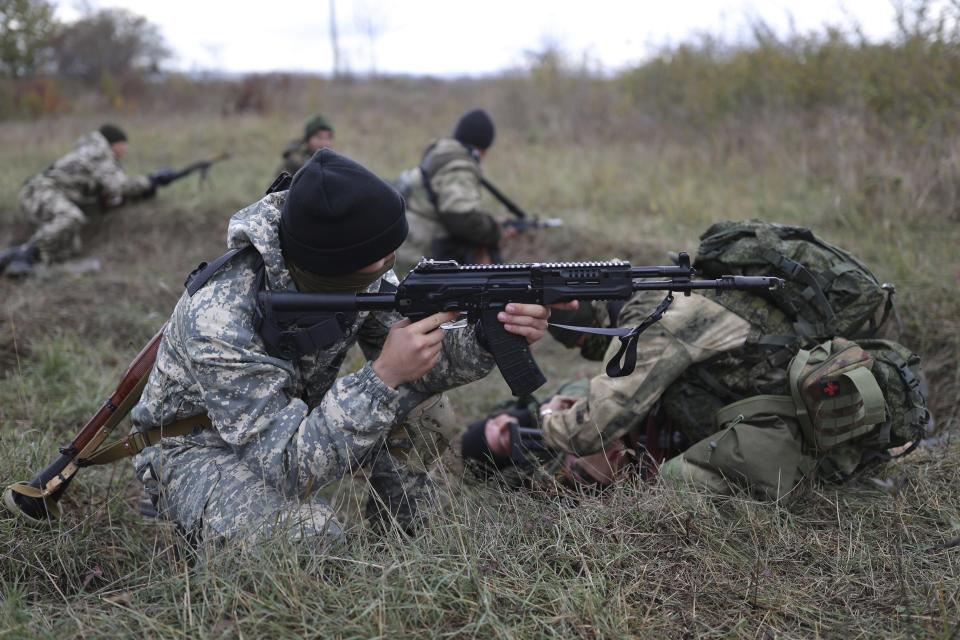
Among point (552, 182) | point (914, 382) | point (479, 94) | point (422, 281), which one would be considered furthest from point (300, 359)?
point (479, 94)

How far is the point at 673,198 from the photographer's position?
7746 millimetres

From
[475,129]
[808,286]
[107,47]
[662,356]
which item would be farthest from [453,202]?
[107,47]

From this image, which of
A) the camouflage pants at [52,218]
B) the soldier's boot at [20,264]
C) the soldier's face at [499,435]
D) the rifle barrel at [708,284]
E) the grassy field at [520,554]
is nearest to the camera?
the grassy field at [520,554]

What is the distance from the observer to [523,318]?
Answer: 8.38ft

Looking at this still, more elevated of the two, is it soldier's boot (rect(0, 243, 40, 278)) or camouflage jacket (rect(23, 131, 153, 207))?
camouflage jacket (rect(23, 131, 153, 207))

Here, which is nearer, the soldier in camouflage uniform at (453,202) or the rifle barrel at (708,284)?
the rifle barrel at (708,284)

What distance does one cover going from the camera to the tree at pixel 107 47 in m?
→ 21.2

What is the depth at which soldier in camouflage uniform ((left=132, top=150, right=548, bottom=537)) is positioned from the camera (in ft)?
7.66

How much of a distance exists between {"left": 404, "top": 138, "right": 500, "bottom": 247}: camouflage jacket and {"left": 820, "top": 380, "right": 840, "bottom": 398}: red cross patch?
12.4ft

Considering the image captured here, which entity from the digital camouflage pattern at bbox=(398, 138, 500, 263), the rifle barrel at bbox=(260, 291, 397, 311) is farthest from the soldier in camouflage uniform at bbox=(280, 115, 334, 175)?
the rifle barrel at bbox=(260, 291, 397, 311)

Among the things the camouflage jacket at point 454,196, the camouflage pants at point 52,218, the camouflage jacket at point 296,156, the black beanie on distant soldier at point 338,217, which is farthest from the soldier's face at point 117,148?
the black beanie on distant soldier at point 338,217

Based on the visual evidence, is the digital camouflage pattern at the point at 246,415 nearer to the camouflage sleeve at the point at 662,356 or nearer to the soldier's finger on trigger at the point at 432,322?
the soldier's finger on trigger at the point at 432,322

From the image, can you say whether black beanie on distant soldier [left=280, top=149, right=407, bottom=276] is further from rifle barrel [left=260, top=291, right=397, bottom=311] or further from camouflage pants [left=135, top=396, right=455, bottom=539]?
camouflage pants [left=135, top=396, right=455, bottom=539]

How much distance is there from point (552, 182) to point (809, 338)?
6.34 meters
